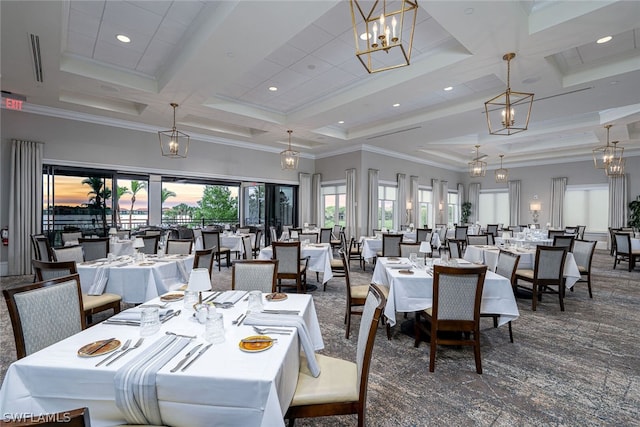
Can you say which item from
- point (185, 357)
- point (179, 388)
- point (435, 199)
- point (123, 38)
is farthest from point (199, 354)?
point (435, 199)

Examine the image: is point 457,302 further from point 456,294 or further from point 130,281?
point 130,281

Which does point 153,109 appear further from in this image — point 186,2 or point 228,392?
point 228,392

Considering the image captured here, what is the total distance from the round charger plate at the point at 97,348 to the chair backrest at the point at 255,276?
4.61 ft

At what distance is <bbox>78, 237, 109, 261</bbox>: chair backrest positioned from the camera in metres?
5.16

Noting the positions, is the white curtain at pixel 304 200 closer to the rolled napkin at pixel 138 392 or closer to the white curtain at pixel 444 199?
the white curtain at pixel 444 199

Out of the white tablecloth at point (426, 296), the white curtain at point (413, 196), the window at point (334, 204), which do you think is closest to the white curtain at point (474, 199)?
the white curtain at point (413, 196)

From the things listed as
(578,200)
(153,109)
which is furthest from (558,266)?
(578,200)

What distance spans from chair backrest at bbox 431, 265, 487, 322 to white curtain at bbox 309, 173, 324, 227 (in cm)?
912

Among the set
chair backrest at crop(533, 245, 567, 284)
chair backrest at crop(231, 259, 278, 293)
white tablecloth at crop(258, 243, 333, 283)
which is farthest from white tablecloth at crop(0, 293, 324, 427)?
chair backrest at crop(533, 245, 567, 284)

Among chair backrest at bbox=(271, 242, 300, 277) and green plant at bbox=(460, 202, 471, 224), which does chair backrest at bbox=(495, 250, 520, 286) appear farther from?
green plant at bbox=(460, 202, 471, 224)

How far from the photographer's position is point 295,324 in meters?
1.87

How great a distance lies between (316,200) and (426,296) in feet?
28.6

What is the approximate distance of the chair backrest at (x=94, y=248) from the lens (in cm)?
516

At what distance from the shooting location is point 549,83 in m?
5.22
